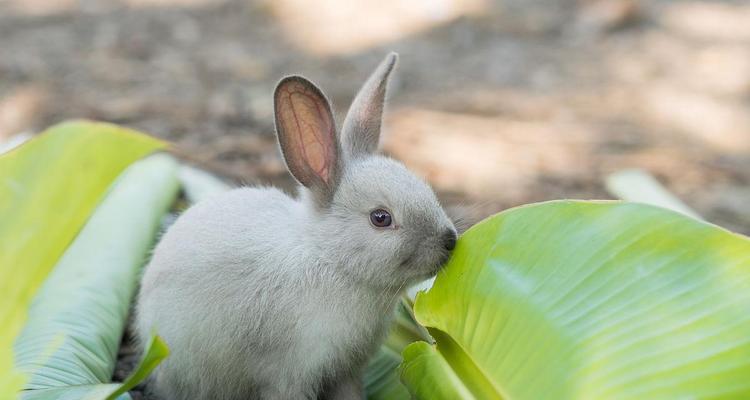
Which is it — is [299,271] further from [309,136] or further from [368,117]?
[368,117]

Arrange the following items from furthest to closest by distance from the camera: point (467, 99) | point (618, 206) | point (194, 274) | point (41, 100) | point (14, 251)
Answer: point (467, 99)
point (41, 100)
point (194, 274)
point (618, 206)
point (14, 251)

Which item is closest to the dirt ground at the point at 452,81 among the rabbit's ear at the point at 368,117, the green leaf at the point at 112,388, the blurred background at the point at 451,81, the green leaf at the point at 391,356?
the blurred background at the point at 451,81

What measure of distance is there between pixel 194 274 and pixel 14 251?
0.70 metres

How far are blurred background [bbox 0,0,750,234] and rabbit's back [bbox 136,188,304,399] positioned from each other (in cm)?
160

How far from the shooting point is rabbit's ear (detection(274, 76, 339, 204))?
2.29 metres

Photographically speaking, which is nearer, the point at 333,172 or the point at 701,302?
the point at 701,302

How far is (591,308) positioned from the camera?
1.86m

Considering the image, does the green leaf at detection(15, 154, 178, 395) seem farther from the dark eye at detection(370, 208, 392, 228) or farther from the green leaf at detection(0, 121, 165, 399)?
the dark eye at detection(370, 208, 392, 228)

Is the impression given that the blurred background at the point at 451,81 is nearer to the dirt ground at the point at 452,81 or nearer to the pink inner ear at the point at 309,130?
the dirt ground at the point at 452,81

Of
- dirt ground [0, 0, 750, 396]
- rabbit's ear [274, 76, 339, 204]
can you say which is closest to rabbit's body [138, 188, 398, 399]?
rabbit's ear [274, 76, 339, 204]

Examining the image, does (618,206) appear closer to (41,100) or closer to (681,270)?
(681,270)

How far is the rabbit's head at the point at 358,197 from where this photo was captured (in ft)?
7.24

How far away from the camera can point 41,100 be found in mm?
4887

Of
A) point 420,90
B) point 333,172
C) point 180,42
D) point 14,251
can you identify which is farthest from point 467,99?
point 14,251
